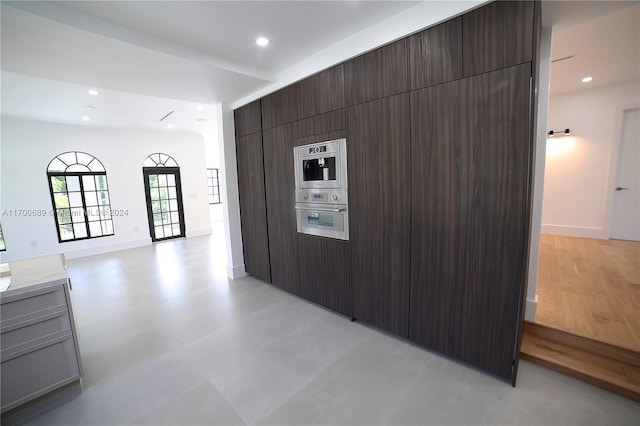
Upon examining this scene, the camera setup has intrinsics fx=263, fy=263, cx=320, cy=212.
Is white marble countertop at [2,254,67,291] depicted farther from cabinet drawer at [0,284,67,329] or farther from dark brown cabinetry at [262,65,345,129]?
dark brown cabinetry at [262,65,345,129]

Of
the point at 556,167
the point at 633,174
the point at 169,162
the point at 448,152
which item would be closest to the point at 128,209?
the point at 169,162

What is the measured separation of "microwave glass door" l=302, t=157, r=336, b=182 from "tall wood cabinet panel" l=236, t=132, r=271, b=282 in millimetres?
884

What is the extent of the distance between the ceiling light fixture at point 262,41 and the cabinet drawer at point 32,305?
2500mm

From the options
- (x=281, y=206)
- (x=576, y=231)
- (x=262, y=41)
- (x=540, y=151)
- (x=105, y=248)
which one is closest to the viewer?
(x=540, y=151)

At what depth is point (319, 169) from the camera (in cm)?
287

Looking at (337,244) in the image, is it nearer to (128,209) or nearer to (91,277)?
(91,277)

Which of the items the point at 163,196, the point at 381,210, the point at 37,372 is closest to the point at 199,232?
the point at 163,196

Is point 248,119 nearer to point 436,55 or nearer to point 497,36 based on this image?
point 436,55

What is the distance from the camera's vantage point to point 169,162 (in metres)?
7.24

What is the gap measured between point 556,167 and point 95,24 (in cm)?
690

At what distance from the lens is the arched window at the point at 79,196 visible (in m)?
5.68

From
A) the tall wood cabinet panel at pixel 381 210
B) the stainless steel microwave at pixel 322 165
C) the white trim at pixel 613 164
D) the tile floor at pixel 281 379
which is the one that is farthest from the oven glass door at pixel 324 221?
the white trim at pixel 613 164

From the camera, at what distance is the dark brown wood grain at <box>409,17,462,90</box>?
→ 6.09 ft

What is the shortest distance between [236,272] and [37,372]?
2485mm
